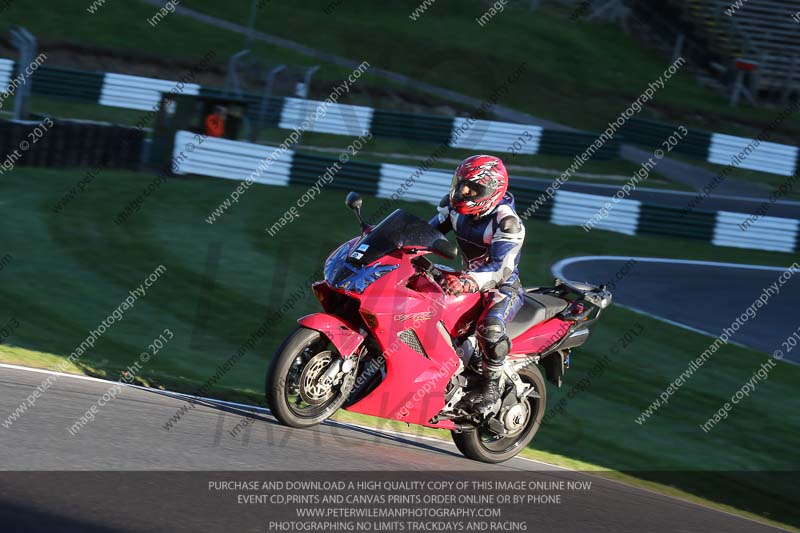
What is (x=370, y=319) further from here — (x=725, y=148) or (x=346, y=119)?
(x=725, y=148)

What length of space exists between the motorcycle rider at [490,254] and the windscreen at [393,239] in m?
0.31

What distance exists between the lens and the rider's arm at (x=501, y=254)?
673 centimetres

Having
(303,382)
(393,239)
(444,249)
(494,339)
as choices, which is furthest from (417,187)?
(303,382)

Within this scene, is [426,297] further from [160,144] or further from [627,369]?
[160,144]

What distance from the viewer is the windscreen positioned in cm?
645

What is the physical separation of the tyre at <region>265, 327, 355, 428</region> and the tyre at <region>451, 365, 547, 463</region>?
1.07 metres

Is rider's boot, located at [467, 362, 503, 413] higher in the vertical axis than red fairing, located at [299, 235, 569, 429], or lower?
lower

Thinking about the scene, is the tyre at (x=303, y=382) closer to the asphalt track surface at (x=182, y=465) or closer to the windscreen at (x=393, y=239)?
the asphalt track surface at (x=182, y=465)

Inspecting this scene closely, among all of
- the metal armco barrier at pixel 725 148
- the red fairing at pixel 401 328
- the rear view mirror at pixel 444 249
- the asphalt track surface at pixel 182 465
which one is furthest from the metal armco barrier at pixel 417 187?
the rear view mirror at pixel 444 249

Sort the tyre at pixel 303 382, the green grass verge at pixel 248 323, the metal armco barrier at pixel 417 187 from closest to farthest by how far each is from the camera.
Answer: the tyre at pixel 303 382 → the green grass verge at pixel 248 323 → the metal armco barrier at pixel 417 187

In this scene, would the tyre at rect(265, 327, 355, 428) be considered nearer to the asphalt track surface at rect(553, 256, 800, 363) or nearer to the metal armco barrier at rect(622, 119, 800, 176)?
the asphalt track surface at rect(553, 256, 800, 363)

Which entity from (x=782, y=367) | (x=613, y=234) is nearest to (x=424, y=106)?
(x=613, y=234)

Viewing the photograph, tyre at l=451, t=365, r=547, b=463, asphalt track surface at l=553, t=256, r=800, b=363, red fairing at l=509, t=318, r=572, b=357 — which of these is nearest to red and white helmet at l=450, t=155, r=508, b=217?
red fairing at l=509, t=318, r=572, b=357

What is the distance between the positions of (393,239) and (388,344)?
25.5 inches
